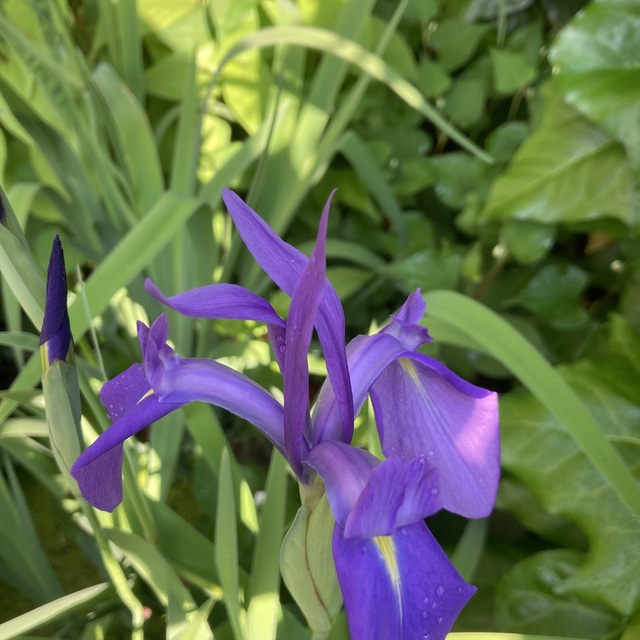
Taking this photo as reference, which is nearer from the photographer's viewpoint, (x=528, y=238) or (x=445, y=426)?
(x=445, y=426)

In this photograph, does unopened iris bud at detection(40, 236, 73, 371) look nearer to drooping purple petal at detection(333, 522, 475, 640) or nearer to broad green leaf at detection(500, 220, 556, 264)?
drooping purple petal at detection(333, 522, 475, 640)

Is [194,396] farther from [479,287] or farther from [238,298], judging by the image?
[479,287]

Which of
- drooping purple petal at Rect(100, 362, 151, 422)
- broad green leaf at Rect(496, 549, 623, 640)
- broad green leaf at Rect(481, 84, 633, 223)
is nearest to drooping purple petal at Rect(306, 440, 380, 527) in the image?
drooping purple petal at Rect(100, 362, 151, 422)

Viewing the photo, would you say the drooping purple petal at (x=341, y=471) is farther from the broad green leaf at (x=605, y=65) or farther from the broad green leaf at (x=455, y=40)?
the broad green leaf at (x=455, y=40)

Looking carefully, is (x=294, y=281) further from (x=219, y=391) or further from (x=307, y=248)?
(x=307, y=248)

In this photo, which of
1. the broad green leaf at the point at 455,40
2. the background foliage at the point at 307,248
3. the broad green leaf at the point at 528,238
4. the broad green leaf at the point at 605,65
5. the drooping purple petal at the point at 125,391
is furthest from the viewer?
the broad green leaf at the point at 455,40

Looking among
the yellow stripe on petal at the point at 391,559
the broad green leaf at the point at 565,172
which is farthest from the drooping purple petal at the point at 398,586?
the broad green leaf at the point at 565,172

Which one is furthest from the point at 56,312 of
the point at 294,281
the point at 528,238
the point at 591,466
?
the point at 528,238
